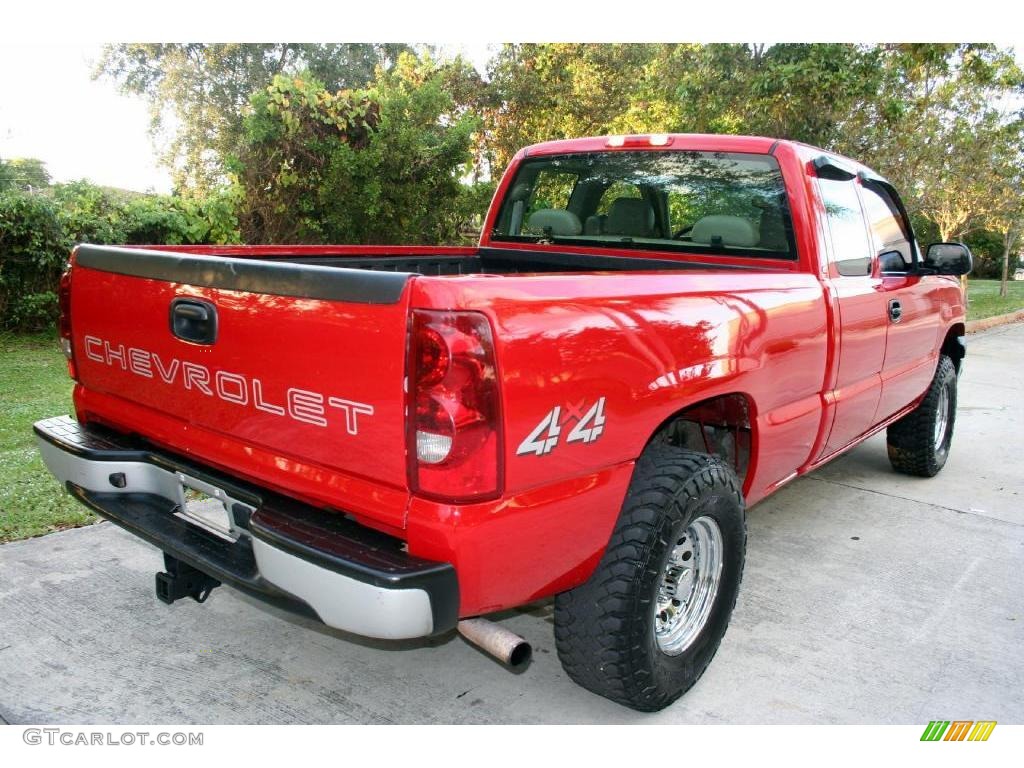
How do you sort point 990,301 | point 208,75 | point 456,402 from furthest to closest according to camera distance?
point 208,75
point 990,301
point 456,402

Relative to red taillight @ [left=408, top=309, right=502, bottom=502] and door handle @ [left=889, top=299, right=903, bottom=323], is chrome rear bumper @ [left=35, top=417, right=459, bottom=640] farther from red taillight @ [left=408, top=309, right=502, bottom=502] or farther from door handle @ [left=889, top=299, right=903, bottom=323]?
door handle @ [left=889, top=299, right=903, bottom=323]

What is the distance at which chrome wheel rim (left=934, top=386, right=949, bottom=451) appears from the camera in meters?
5.19

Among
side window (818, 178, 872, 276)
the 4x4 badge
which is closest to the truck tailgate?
the 4x4 badge

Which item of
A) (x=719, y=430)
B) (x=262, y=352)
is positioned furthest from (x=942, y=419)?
(x=262, y=352)

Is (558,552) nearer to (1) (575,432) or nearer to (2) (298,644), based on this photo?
(1) (575,432)

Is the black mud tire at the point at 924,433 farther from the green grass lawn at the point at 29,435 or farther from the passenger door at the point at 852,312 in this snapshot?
the green grass lawn at the point at 29,435

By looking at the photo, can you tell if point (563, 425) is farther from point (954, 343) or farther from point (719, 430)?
point (954, 343)

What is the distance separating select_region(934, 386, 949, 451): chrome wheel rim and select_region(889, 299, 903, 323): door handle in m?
1.38

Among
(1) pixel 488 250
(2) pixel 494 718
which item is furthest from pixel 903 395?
(2) pixel 494 718

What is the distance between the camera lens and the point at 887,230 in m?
4.25

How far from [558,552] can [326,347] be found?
31.5 inches

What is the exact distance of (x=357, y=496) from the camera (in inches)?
80.9

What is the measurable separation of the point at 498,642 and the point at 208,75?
2389 cm

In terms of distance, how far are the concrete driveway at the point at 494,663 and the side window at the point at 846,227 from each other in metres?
1.39
